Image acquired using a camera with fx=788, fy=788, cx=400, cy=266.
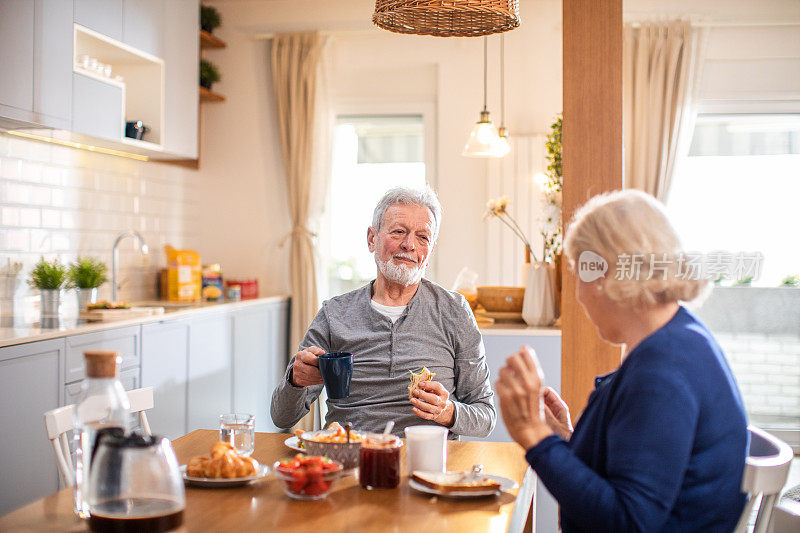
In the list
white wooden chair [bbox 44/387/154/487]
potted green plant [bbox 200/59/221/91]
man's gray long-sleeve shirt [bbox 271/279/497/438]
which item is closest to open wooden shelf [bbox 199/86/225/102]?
potted green plant [bbox 200/59/221/91]

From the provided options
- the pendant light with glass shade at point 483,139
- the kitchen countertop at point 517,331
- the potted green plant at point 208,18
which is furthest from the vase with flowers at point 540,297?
the potted green plant at point 208,18

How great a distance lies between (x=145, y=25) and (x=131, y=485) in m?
3.57

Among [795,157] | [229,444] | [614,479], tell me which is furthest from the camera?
[795,157]

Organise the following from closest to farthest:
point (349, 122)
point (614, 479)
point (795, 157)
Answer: point (614, 479) → point (795, 157) → point (349, 122)

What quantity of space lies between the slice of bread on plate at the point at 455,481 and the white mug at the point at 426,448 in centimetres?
2

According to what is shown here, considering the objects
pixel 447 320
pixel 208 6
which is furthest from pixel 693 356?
pixel 208 6

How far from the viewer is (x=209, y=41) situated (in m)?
5.29

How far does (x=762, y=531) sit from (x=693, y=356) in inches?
20.1

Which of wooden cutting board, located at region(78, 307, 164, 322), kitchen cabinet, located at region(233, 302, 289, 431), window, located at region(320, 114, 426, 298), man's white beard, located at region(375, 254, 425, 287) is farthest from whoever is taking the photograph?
window, located at region(320, 114, 426, 298)

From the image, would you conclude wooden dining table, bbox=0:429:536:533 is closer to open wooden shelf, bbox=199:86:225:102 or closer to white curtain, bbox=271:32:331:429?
white curtain, bbox=271:32:331:429

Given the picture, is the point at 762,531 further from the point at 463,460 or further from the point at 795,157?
the point at 795,157

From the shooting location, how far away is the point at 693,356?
4.19 feet

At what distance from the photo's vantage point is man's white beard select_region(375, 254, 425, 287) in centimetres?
251

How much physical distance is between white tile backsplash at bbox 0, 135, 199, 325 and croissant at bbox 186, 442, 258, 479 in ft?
7.00
